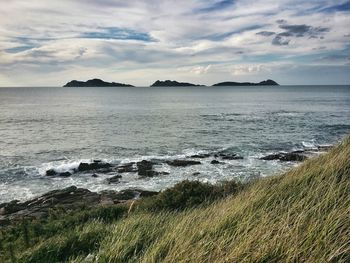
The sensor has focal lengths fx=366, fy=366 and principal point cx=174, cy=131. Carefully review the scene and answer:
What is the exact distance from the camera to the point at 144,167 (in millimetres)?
30141

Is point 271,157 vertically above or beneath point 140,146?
above

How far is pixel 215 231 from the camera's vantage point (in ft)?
17.9

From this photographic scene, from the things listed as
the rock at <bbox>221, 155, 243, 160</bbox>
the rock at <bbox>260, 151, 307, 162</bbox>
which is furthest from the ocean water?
the rock at <bbox>260, 151, 307, 162</bbox>

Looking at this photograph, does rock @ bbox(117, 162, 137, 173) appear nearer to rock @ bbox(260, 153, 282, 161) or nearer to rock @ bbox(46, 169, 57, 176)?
rock @ bbox(46, 169, 57, 176)

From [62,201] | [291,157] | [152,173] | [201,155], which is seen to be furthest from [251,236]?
[201,155]

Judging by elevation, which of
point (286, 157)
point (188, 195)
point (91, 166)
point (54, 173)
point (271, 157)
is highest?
point (188, 195)

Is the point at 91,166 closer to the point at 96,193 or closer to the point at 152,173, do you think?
the point at 152,173

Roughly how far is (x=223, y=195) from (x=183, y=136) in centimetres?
3586

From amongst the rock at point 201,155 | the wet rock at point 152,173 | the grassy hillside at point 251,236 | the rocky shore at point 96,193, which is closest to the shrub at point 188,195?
the grassy hillside at point 251,236

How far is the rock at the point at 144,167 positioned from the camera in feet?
→ 93.7

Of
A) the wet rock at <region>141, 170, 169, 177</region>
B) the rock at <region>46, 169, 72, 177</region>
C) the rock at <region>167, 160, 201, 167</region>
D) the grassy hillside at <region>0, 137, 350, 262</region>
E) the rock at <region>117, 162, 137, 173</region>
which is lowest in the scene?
the rock at <region>46, 169, 72, 177</region>

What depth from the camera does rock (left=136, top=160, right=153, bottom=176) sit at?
28.6 m

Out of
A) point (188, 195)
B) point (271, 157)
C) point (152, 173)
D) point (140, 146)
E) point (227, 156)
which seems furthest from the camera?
point (140, 146)

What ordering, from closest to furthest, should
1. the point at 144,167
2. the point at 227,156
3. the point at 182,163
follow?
the point at 144,167 < the point at 182,163 < the point at 227,156
